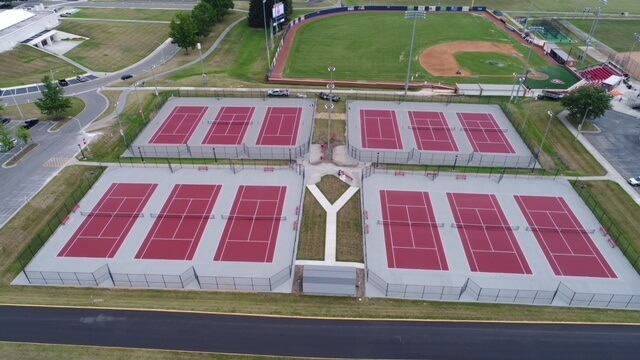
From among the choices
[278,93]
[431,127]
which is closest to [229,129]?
[278,93]

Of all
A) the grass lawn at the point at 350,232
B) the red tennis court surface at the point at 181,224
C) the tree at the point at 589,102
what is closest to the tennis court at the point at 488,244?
the grass lawn at the point at 350,232

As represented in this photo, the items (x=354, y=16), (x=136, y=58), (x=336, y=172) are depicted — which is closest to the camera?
(x=336, y=172)

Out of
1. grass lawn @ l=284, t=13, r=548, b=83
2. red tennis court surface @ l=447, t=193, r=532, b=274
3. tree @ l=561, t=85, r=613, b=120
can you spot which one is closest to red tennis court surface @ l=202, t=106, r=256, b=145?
grass lawn @ l=284, t=13, r=548, b=83

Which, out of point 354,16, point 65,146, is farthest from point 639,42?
point 65,146

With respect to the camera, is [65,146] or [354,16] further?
[354,16]

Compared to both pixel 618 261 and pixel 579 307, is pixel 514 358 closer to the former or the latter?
pixel 579 307

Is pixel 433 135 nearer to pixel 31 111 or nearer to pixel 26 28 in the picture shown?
pixel 31 111

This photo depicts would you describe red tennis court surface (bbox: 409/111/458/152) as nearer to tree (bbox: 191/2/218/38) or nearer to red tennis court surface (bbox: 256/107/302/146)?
red tennis court surface (bbox: 256/107/302/146)

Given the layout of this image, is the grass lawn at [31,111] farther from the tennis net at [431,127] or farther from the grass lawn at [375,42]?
the tennis net at [431,127]

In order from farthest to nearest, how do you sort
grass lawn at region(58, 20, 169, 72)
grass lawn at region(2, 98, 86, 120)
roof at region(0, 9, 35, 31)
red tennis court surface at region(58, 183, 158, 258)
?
roof at region(0, 9, 35, 31) → grass lawn at region(58, 20, 169, 72) → grass lawn at region(2, 98, 86, 120) → red tennis court surface at region(58, 183, 158, 258)
